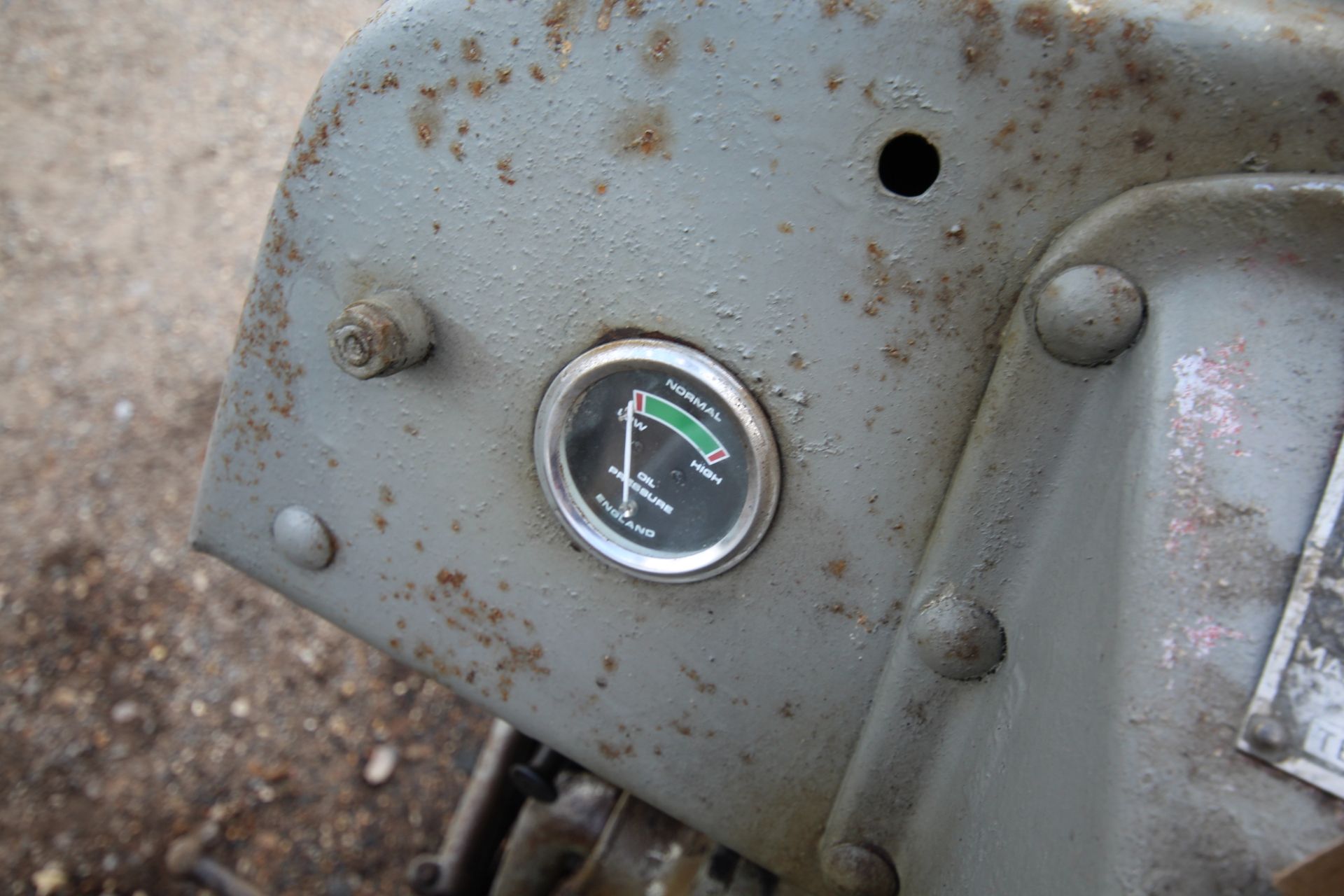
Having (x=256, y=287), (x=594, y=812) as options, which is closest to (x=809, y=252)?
(x=256, y=287)

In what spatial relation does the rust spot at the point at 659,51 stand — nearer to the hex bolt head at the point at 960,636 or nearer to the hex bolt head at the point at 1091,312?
the hex bolt head at the point at 1091,312

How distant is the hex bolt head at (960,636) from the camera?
89 cm

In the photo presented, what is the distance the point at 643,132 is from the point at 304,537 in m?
0.63

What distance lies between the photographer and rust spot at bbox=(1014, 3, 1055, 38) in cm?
78

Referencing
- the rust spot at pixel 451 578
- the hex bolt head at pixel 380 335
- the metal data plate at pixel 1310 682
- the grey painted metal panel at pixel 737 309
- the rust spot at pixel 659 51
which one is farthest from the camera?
the rust spot at pixel 451 578

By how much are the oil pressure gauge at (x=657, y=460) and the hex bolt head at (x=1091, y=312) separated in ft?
0.86

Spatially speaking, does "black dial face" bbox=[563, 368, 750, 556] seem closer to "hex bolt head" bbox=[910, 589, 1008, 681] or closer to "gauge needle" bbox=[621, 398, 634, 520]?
"gauge needle" bbox=[621, 398, 634, 520]

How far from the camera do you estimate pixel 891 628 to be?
942mm

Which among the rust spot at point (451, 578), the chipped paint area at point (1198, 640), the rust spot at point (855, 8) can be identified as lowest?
the rust spot at point (451, 578)

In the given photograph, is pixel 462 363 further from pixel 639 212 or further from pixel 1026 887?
pixel 1026 887

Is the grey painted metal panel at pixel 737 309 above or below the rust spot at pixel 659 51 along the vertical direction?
below

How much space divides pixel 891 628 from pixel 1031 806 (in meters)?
0.22

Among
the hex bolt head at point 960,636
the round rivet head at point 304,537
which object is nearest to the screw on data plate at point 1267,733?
the hex bolt head at point 960,636

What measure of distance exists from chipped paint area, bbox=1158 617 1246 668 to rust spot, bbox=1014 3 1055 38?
1.50 feet
